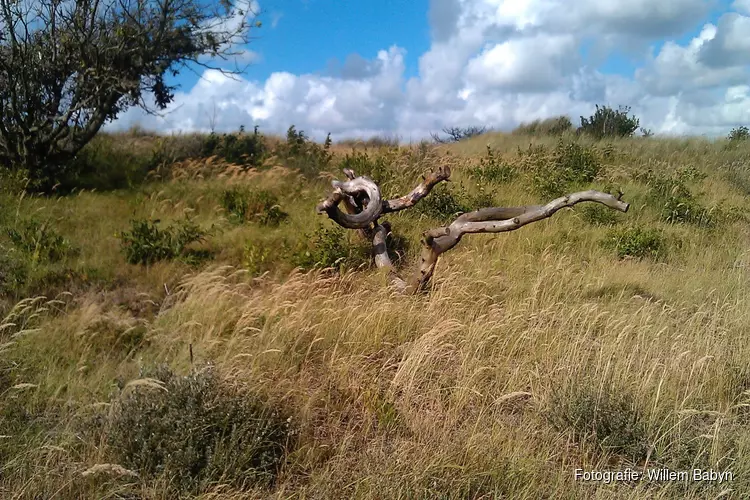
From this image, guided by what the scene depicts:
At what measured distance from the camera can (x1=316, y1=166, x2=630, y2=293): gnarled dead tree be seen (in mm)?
6105

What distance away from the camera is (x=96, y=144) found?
1098 cm

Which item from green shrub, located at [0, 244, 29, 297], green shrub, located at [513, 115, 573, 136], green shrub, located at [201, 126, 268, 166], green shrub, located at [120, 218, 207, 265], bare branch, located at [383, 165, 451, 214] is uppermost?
green shrub, located at [513, 115, 573, 136]

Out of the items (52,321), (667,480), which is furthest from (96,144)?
(667,480)

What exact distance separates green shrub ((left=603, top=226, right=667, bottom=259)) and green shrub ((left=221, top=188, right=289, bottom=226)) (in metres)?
5.15

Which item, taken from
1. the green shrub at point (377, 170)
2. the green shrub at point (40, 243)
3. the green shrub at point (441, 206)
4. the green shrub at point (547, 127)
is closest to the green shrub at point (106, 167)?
the green shrub at point (40, 243)

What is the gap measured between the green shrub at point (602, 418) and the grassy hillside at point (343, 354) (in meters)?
0.02

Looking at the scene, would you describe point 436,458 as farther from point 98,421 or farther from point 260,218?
point 260,218

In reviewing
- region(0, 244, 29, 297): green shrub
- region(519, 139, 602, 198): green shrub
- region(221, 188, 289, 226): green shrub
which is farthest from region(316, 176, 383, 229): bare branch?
region(519, 139, 602, 198): green shrub

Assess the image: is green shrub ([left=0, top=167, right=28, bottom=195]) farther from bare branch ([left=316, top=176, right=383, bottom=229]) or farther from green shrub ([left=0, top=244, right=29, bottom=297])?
bare branch ([left=316, top=176, right=383, bottom=229])

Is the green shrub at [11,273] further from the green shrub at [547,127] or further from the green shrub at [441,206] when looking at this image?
the green shrub at [547,127]

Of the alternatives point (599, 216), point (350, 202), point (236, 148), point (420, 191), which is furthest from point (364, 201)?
point (236, 148)

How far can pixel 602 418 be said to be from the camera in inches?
145

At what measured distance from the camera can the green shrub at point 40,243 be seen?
6.37 metres

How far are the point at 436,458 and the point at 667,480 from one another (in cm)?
141
